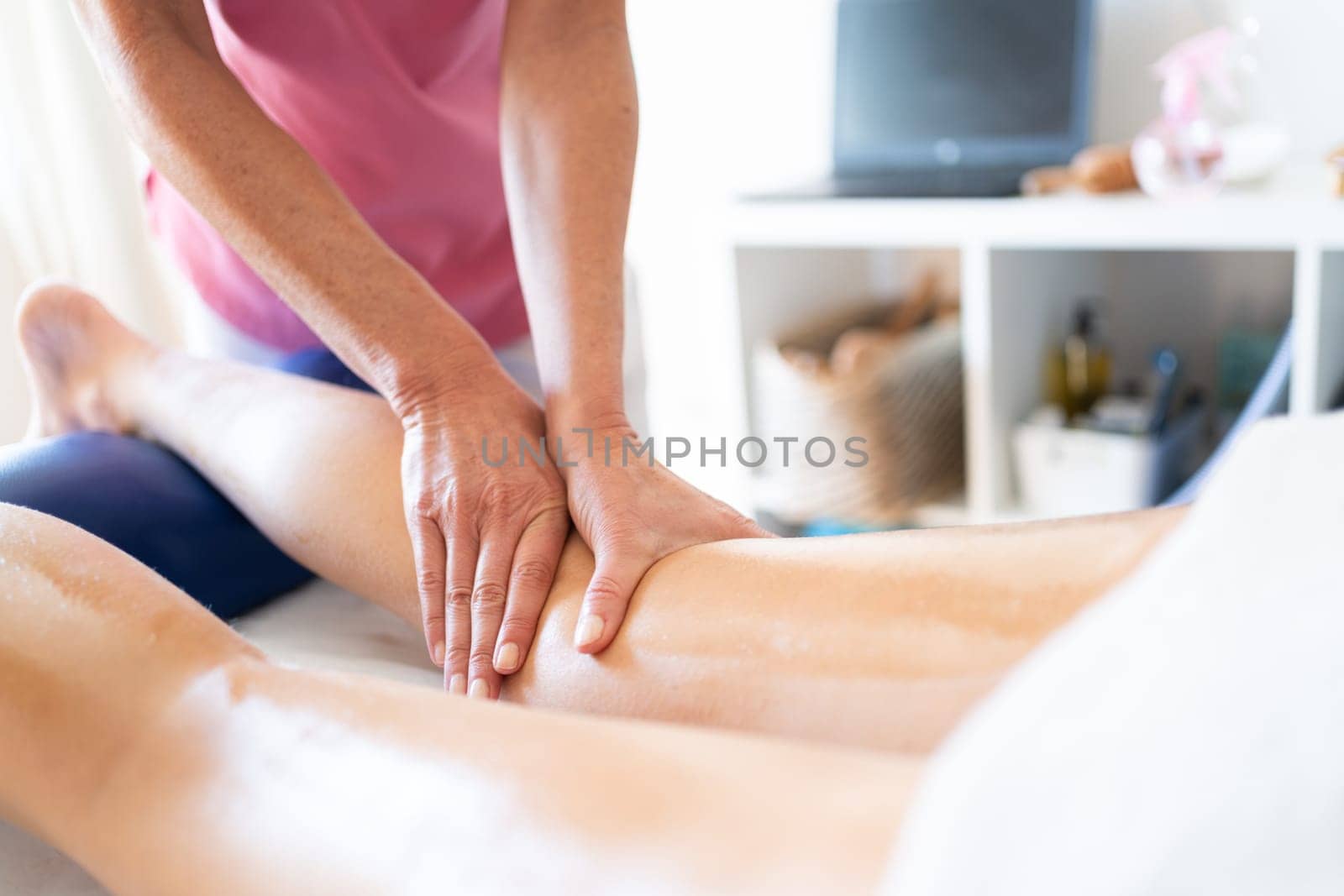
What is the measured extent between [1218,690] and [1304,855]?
65 millimetres

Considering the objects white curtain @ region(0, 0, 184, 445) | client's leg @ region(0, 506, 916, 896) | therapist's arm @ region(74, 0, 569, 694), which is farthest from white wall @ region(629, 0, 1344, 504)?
client's leg @ region(0, 506, 916, 896)

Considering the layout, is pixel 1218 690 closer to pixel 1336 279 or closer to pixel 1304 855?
pixel 1304 855

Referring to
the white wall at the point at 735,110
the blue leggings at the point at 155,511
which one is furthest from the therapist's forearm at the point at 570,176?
the white wall at the point at 735,110

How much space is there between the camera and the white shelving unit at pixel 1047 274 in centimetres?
160

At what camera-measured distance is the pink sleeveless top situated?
1204 millimetres

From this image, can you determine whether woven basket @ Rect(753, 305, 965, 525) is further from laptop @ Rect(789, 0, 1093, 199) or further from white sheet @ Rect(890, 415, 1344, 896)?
white sheet @ Rect(890, 415, 1344, 896)

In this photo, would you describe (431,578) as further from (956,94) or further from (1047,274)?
(956,94)

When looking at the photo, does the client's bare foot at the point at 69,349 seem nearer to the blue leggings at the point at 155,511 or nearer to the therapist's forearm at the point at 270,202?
the blue leggings at the point at 155,511

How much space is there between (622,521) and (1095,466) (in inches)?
53.1

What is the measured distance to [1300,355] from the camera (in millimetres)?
1609

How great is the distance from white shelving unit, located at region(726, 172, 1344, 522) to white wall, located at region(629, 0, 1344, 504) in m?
0.18

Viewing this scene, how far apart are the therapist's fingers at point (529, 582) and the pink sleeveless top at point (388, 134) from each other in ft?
1.73

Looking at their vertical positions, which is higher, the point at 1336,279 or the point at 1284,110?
the point at 1284,110

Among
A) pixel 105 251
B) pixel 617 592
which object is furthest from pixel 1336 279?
pixel 105 251
